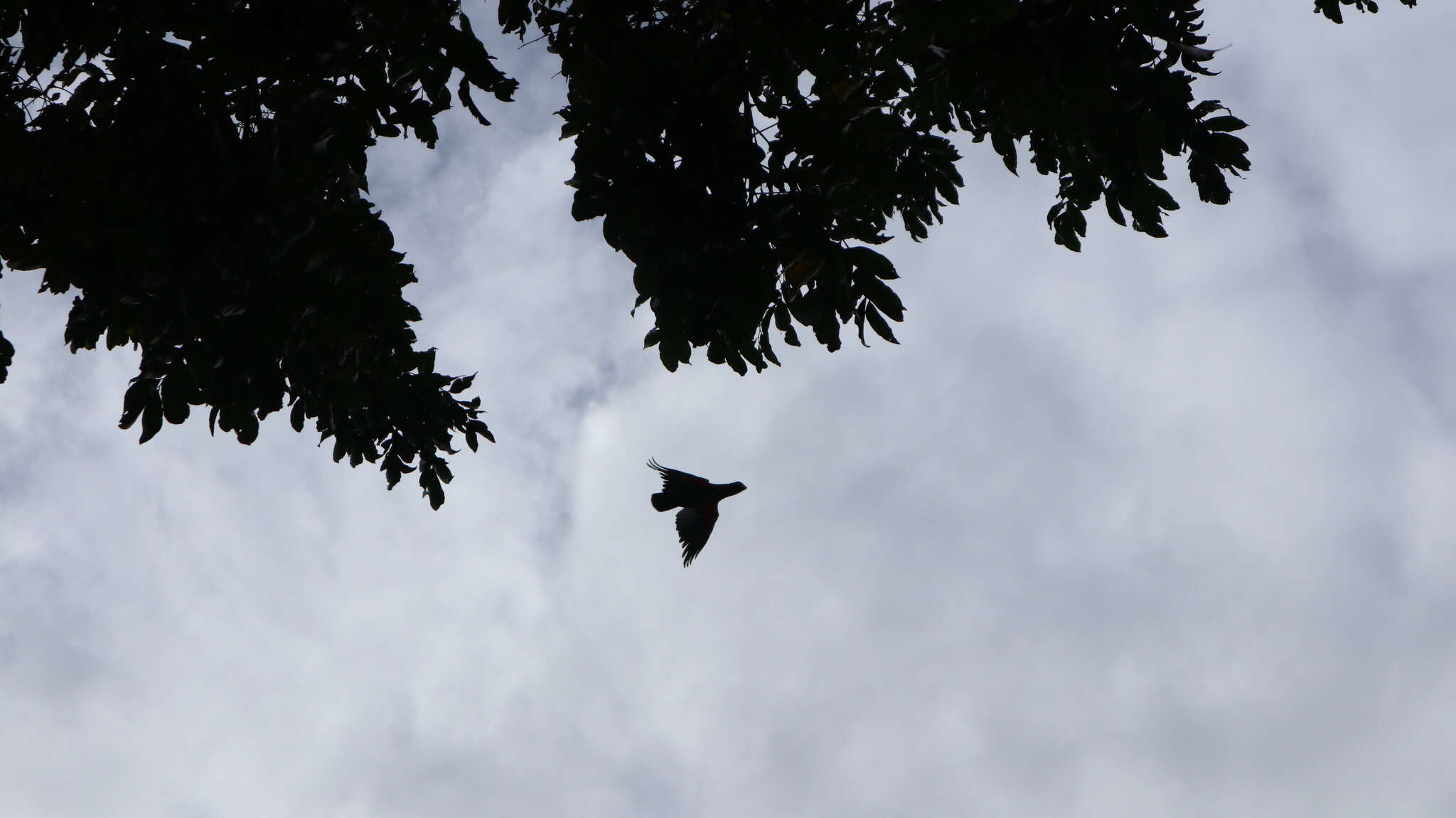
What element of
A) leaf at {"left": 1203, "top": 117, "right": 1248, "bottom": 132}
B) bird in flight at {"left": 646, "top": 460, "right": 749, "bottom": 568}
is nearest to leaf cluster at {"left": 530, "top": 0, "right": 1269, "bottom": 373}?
leaf at {"left": 1203, "top": 117, "right": 1248, "bottom": 132}

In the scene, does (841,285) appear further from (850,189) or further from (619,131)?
(619,131)

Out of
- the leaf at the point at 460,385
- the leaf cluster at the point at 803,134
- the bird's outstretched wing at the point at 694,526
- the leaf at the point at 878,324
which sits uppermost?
the leaf at the point at 460,385

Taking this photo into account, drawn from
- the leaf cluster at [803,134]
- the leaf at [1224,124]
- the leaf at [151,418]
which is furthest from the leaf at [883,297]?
the leaf at [151,418]

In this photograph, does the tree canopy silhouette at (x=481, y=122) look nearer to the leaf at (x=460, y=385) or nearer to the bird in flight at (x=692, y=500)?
the bird in flight at (x=692, y=500)

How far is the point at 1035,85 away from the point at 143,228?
3.40 meters

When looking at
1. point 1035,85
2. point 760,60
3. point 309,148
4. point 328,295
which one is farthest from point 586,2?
point 1035,85

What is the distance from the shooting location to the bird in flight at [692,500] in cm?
421

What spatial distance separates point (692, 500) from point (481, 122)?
192cm

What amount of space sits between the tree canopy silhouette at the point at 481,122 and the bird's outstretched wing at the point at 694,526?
0.70 meters

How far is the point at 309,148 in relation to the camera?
13.6 feet

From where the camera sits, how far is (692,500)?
13.9 feet

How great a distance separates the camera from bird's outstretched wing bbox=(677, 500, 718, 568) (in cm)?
424

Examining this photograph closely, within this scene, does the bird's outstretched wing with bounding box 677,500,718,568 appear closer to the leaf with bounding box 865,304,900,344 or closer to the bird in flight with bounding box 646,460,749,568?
the bird in flight with bounding box 646,460,749,568

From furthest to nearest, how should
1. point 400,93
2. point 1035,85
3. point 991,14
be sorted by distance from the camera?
point 400,93
point 1035,85
point 991,14
